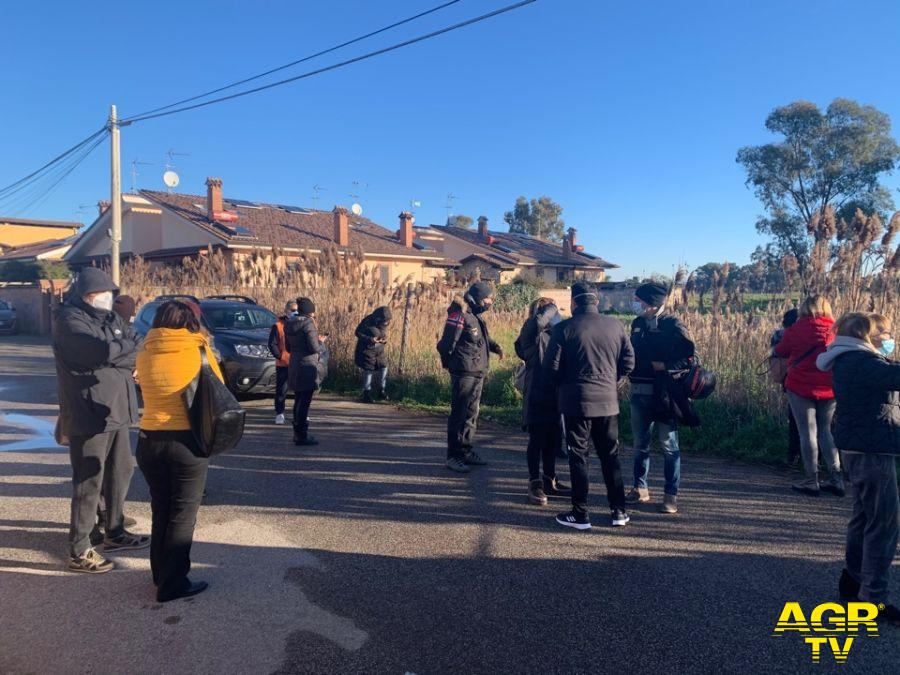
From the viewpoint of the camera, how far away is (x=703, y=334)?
31.0ft

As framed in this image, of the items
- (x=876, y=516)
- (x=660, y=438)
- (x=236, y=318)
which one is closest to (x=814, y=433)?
(x=660, y=438)

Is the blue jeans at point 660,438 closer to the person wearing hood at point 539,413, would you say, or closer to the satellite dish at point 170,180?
the person wearing hood at point 539,413

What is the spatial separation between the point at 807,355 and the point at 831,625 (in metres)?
2.97

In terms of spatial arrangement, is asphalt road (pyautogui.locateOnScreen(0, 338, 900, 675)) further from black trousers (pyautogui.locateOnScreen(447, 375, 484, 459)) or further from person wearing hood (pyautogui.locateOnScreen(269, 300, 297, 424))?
person wearing hood (pyautogui.locateOnScreen(269, 300, 297, 424))

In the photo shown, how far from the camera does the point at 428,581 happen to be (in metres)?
4.22

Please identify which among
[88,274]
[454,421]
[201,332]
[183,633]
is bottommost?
[183,633]

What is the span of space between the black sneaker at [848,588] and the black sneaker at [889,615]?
168 millimetres

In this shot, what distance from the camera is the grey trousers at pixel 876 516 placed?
145 inches

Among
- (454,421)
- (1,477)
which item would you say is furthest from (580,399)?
(1,477)

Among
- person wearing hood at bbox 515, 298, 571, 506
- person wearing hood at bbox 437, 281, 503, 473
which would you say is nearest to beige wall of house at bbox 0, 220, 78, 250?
person wearing hood at bbox 437, 281, 503, 473

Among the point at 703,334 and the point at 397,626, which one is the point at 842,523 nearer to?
the point at 397,626

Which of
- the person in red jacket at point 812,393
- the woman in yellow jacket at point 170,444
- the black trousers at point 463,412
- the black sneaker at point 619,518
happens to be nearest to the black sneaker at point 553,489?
the black sneaker at point 619,518

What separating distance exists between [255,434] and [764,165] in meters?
36.8

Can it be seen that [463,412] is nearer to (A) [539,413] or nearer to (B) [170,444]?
(A) [539,413]
